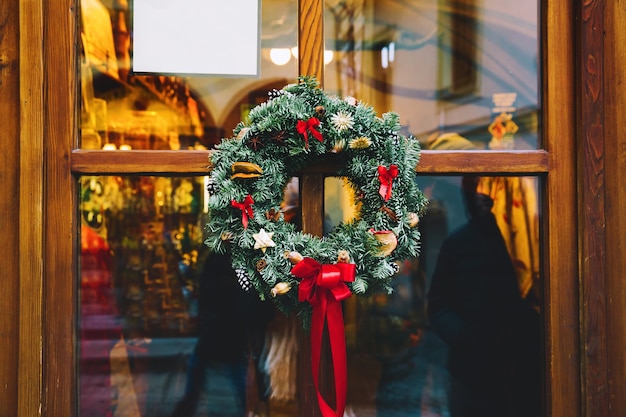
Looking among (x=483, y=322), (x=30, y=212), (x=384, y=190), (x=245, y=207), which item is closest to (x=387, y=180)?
(x=384, y=190)

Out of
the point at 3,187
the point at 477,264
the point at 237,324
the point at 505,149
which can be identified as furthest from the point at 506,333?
the point at 3,187

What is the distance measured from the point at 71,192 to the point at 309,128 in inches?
24.4

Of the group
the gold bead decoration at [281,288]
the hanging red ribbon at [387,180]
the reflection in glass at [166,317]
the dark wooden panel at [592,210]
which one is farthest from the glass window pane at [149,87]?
the dark wooden panel at [592,210]

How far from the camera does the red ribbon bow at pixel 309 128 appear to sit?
126 cm

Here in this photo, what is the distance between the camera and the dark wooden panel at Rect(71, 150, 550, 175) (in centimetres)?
140

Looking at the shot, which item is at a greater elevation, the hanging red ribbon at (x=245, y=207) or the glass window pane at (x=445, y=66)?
the glass window pane at (x=445, y=66)

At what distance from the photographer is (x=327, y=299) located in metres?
1.23

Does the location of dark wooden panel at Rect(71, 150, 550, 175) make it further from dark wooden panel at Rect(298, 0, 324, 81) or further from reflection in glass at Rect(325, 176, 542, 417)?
dark wooden panel at Rect(298, 0, 324, 81)

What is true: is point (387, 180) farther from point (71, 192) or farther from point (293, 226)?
point (71, 192)

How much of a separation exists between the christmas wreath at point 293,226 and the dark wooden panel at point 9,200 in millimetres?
494

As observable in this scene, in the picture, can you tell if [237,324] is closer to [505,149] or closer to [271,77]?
[271,77]

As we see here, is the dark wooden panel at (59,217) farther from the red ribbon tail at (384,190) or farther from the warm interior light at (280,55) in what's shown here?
the red ribbon tail at (384,190)

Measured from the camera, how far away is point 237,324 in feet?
6.95

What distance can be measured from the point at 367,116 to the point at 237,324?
3.71 feet
